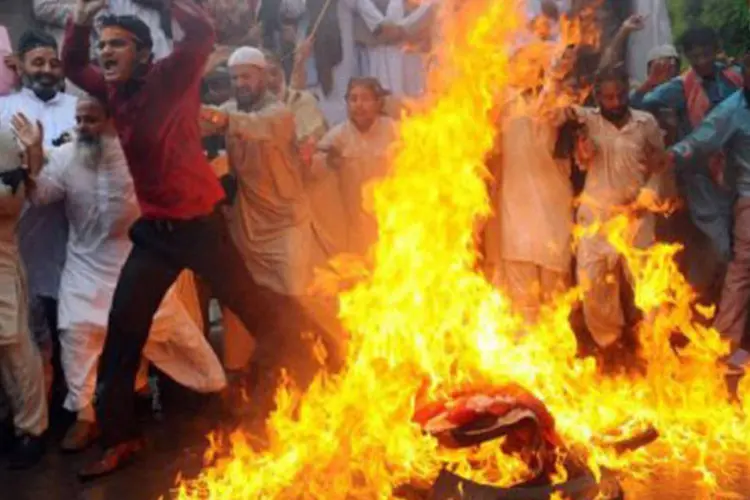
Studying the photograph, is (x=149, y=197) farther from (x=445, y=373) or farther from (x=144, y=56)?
(x=445, y=373)

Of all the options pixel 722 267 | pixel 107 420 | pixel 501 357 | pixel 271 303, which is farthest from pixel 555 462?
pixel 722 267

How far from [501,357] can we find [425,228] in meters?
0.83

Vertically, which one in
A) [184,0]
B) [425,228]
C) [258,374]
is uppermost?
[184,0]

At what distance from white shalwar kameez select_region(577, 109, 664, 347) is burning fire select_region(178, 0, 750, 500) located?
0.70 m

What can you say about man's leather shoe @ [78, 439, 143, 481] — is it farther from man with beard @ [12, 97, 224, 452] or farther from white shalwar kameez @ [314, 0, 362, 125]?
white shalwar kameez @ [314, 0, 362, 125]

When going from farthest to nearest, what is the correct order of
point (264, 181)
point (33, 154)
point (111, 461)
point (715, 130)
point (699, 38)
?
point (699, 38) → point (715, 130) → point (264, 181) → point (33, 154) → point (111, 461)

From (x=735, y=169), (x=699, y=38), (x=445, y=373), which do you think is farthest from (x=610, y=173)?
(x=445, y=373)

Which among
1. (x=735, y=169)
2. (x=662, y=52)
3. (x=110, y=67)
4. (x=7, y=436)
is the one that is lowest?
(x=7, y=436)

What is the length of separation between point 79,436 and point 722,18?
5869 mm

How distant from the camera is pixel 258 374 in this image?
7.64m

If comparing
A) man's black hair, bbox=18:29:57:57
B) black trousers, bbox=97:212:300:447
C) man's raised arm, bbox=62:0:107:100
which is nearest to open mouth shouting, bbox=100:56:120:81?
man's raised arm, bbox=62:0:107:100

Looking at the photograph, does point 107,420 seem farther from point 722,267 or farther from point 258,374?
point 722,267

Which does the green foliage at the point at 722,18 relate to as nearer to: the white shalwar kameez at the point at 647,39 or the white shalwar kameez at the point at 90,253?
the white shalwar kameez at the point at 647,39

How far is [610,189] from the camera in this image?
25.2ft
